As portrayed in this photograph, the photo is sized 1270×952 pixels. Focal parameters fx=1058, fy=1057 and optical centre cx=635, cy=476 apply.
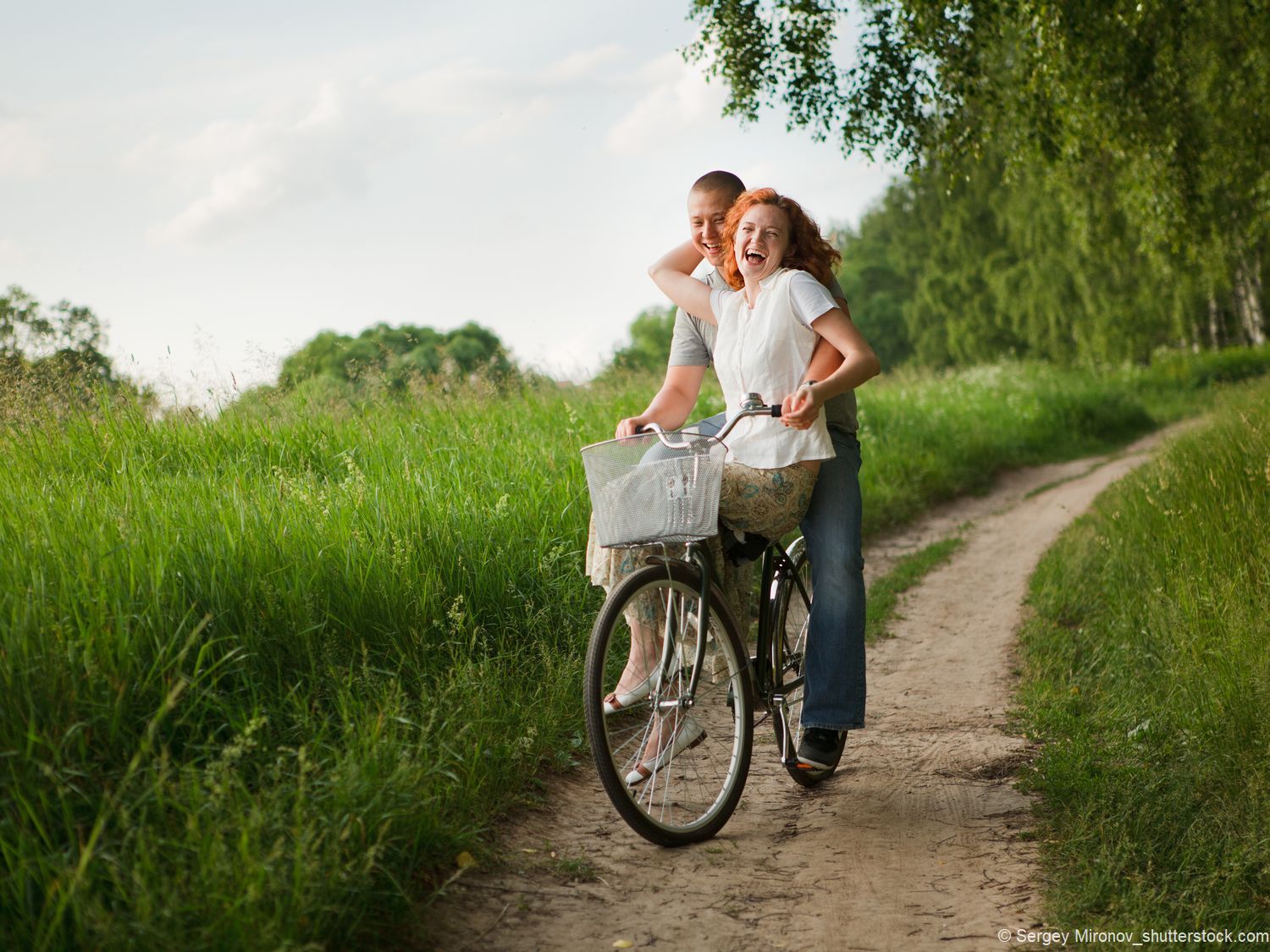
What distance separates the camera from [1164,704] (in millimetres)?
4449

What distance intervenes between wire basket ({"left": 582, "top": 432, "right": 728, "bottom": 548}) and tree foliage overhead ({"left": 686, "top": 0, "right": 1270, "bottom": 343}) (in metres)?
6.59

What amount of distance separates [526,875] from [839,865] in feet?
3.29

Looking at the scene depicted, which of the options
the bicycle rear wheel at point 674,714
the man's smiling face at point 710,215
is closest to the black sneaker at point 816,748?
the bicycle rear wheel at point 674,714

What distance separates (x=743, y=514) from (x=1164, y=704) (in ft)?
7.31

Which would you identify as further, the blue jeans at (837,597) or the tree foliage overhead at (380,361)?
the tree foliage overhead at (380,361)

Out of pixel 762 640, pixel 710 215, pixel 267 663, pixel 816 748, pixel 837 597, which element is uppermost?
pixel 710 215

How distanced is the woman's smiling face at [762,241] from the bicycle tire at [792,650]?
39.8 inches

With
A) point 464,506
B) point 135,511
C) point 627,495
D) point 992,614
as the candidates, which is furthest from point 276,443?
point 992,614

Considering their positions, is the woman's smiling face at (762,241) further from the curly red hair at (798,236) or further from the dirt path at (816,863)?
the dirt path at (816,863)

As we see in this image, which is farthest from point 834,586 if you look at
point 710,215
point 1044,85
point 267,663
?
point 1044,85

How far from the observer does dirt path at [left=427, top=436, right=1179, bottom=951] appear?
2934 millimetres

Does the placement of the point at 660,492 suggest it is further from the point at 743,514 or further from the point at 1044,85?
the point at 1044,85

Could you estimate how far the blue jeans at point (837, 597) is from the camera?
147 inches

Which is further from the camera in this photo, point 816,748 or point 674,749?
point 816,748
